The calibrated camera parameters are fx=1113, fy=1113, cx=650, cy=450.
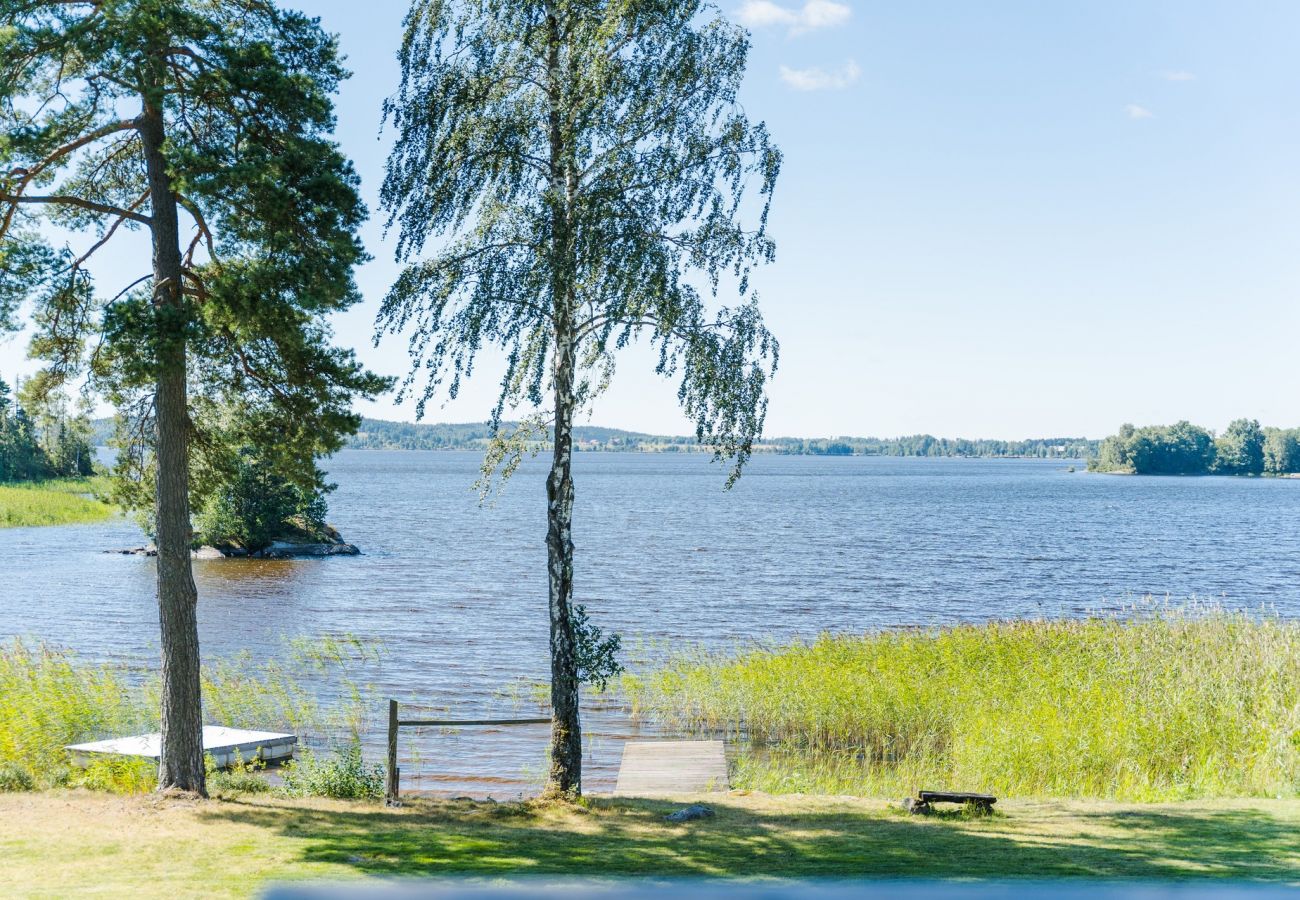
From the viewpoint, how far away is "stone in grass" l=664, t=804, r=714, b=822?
13.1 meters

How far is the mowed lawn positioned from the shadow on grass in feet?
0.09

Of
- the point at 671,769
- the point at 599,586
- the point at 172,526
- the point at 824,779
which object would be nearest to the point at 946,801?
the point at 824,779

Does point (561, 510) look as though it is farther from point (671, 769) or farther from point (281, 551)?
point (281, 551)

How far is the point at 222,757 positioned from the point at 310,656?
532 inches

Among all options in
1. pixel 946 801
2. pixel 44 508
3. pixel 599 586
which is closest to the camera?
pixel 946 801

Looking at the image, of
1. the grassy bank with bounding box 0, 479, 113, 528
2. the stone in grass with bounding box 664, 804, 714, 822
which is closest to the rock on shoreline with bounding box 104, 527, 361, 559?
the grassy bank with bounding box 0, 479, 113, 528

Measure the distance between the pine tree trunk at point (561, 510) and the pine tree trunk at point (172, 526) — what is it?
4438 millimetres

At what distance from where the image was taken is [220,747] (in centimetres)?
1728

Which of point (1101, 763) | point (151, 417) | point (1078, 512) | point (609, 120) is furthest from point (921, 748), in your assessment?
point (1078, 512)

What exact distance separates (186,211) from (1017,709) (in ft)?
51.7

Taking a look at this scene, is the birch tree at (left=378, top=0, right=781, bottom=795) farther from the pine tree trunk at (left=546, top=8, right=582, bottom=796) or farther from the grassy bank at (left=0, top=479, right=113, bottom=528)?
the grassy bank at (left=0, top=479, right=113, bottom=528)

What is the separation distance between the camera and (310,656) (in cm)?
3048

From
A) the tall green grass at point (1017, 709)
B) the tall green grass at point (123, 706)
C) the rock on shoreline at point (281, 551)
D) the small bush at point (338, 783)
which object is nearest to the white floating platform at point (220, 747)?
the tall green grass at point (123, 706)

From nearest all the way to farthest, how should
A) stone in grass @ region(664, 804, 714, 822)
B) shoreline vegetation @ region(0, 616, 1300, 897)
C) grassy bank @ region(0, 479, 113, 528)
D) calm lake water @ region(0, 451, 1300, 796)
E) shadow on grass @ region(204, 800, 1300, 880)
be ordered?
shadow on grass @ region(204, 800, 1300, 880)
shoreline vegetation @ region(0, 616, 1300, 897)
stone in grass @ region(664, 804, 714, 822)
calm lake water @ region(0, 451, 1300, 796)
grassy bank @ region(0, 479, 113, 528)
